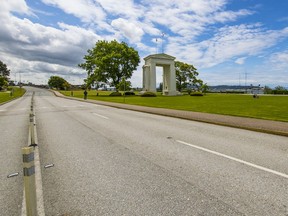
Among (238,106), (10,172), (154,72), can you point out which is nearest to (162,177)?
(10,172)

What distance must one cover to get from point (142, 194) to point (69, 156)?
2948 millimetres

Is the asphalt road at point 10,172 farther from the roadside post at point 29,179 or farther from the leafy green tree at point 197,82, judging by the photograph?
the leafy green tree at point 197,82

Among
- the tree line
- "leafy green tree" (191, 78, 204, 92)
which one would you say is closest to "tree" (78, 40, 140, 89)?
the tree line

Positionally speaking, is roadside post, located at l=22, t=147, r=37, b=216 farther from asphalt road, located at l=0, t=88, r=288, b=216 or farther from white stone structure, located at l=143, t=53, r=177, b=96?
white stone structure, located at l=143, t=53, r=177, b=96

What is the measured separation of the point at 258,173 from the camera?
4270 mm

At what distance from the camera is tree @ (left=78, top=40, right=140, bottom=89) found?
5562 centimetres

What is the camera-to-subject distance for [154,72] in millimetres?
55844

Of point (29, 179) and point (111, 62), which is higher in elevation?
point (111, 62)

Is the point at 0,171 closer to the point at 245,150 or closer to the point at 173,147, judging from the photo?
the point at 173,147

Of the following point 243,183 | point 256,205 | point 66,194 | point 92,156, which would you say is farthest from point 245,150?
point 66,194

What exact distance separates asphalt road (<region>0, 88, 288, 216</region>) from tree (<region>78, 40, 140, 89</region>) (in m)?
50.3

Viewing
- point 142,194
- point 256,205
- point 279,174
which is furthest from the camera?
point 279,174

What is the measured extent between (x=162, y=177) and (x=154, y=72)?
174ft

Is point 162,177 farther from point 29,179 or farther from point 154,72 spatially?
point 154,72
